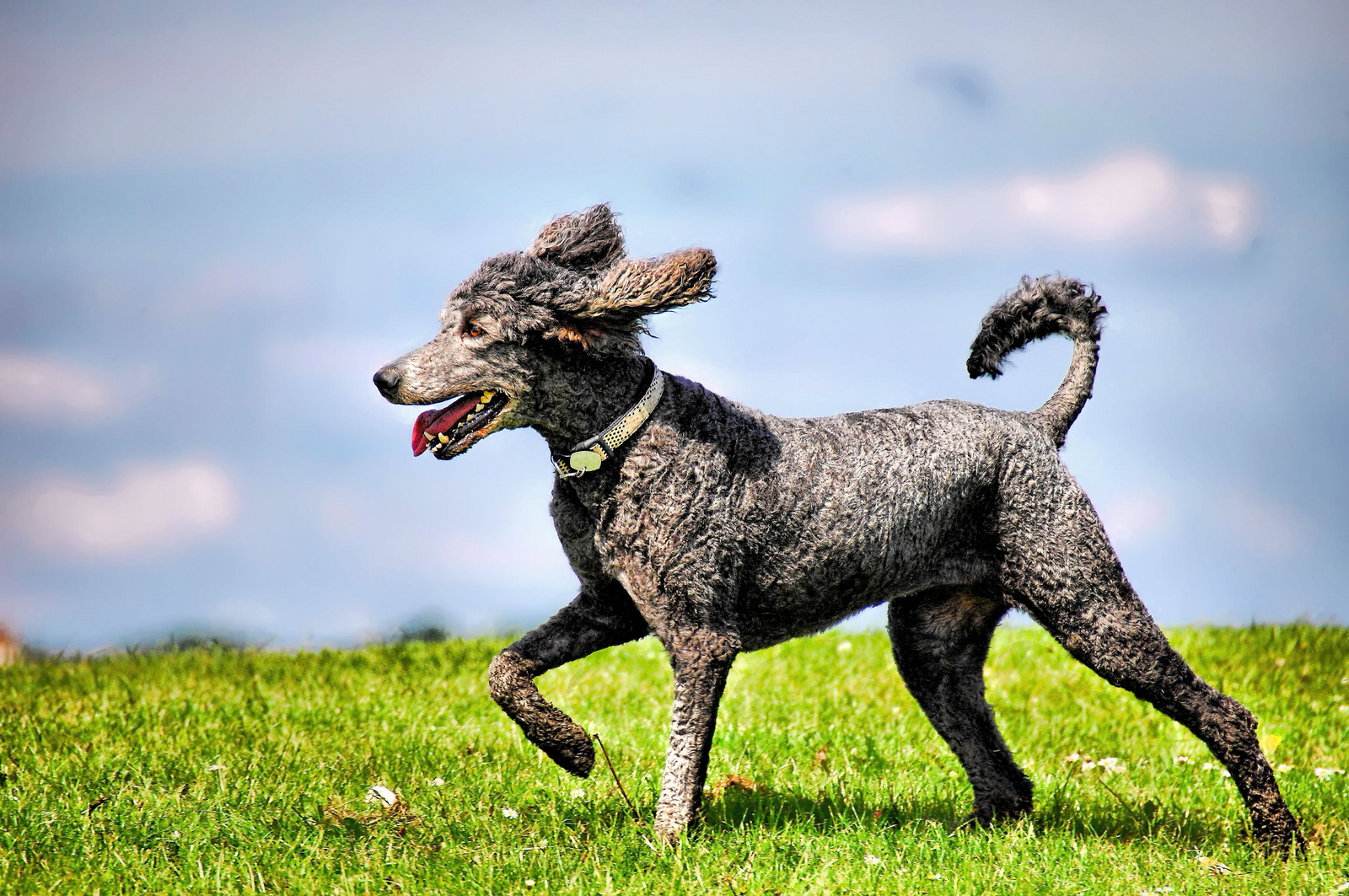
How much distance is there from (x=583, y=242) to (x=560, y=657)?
63.9 inches

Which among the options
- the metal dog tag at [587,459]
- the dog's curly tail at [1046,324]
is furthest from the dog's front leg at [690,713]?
the dog's curly tail at [1046,324]

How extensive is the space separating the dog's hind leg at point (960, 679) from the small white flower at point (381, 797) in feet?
7.46

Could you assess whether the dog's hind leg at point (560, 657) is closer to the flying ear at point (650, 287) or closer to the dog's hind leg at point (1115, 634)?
the flying ear at point (650, 287)

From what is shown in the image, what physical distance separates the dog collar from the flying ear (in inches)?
11.8

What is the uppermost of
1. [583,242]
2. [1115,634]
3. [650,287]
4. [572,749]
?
[583,242]

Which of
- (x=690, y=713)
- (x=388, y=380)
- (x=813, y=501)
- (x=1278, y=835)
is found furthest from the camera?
(x=1278, y=835)

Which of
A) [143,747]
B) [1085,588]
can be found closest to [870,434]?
[1085,588]

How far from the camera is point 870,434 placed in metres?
4.93

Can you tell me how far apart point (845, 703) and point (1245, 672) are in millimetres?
3205

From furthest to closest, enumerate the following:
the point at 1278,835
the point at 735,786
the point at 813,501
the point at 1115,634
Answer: the point at 735,786, the point at 1278,835, the point at 1115,634, the point at 813,501

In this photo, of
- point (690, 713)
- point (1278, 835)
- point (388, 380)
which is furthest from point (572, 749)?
point (1278, 835)

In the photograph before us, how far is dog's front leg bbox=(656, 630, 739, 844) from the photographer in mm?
4465

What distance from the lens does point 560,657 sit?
473 cm

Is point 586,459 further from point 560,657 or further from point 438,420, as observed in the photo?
point 560,657
